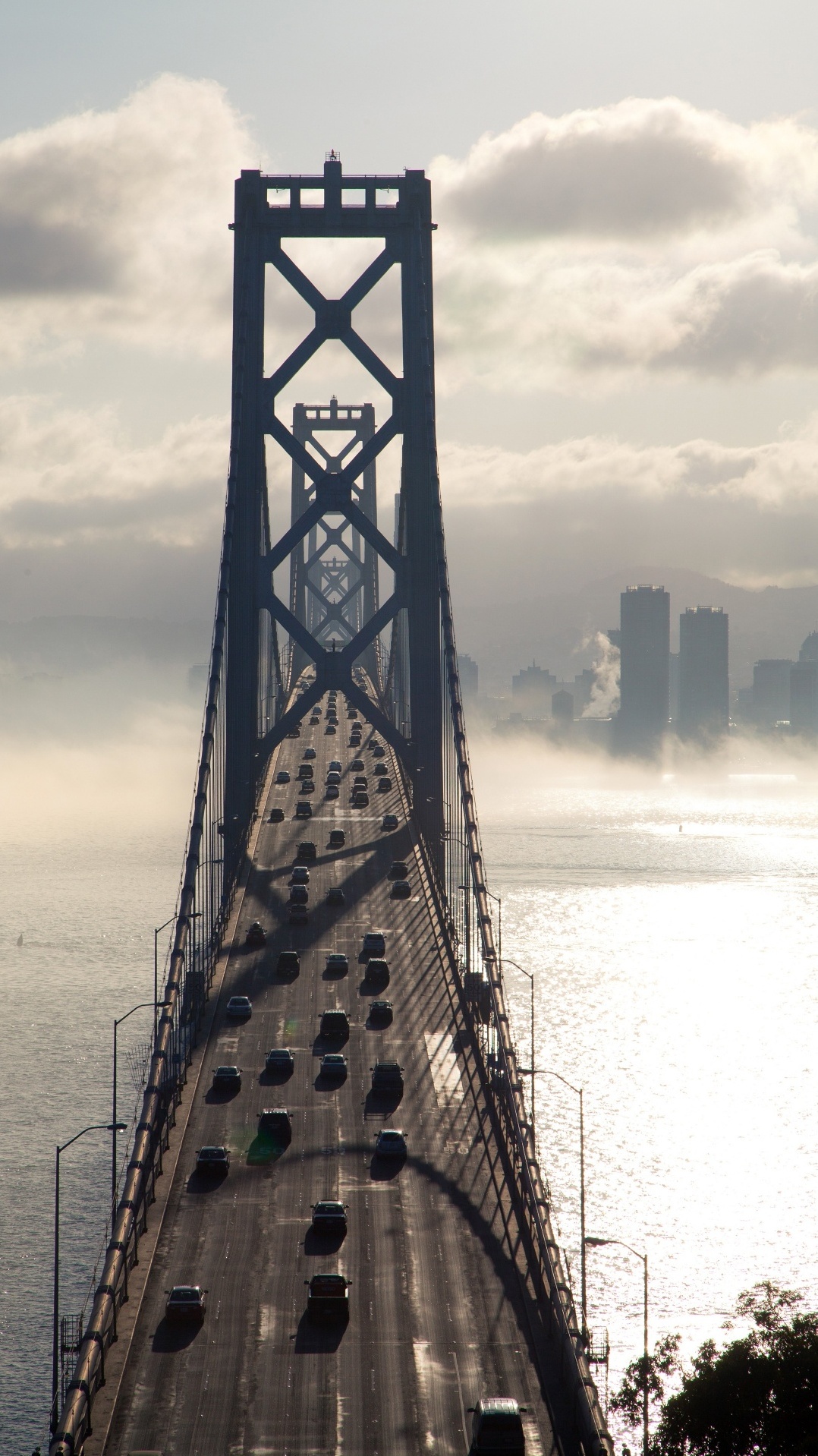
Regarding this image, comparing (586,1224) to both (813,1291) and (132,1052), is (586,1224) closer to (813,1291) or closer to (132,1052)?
(813,1291)

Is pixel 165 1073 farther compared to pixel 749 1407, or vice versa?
pixel 165 1073

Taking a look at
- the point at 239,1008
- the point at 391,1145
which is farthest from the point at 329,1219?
the point at 239,1008

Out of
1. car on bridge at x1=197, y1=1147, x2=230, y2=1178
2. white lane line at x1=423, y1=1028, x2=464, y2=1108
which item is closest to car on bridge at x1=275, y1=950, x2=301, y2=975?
white lane line at x1=423, y1=1028, x2=464, y2=1108

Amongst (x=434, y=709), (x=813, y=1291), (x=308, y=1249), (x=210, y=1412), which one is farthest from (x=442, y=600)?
(x=210, y=1412)

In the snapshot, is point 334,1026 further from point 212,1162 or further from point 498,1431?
point 498,1431

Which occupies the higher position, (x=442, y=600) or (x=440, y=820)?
(x=442, y=600)

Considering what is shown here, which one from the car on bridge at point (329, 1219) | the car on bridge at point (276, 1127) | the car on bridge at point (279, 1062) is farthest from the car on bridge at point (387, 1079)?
the car on bridge at point (329, 1219)

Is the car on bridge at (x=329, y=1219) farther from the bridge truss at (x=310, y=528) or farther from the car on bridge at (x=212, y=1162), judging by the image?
the bridge truss at (x=310, y=528)
